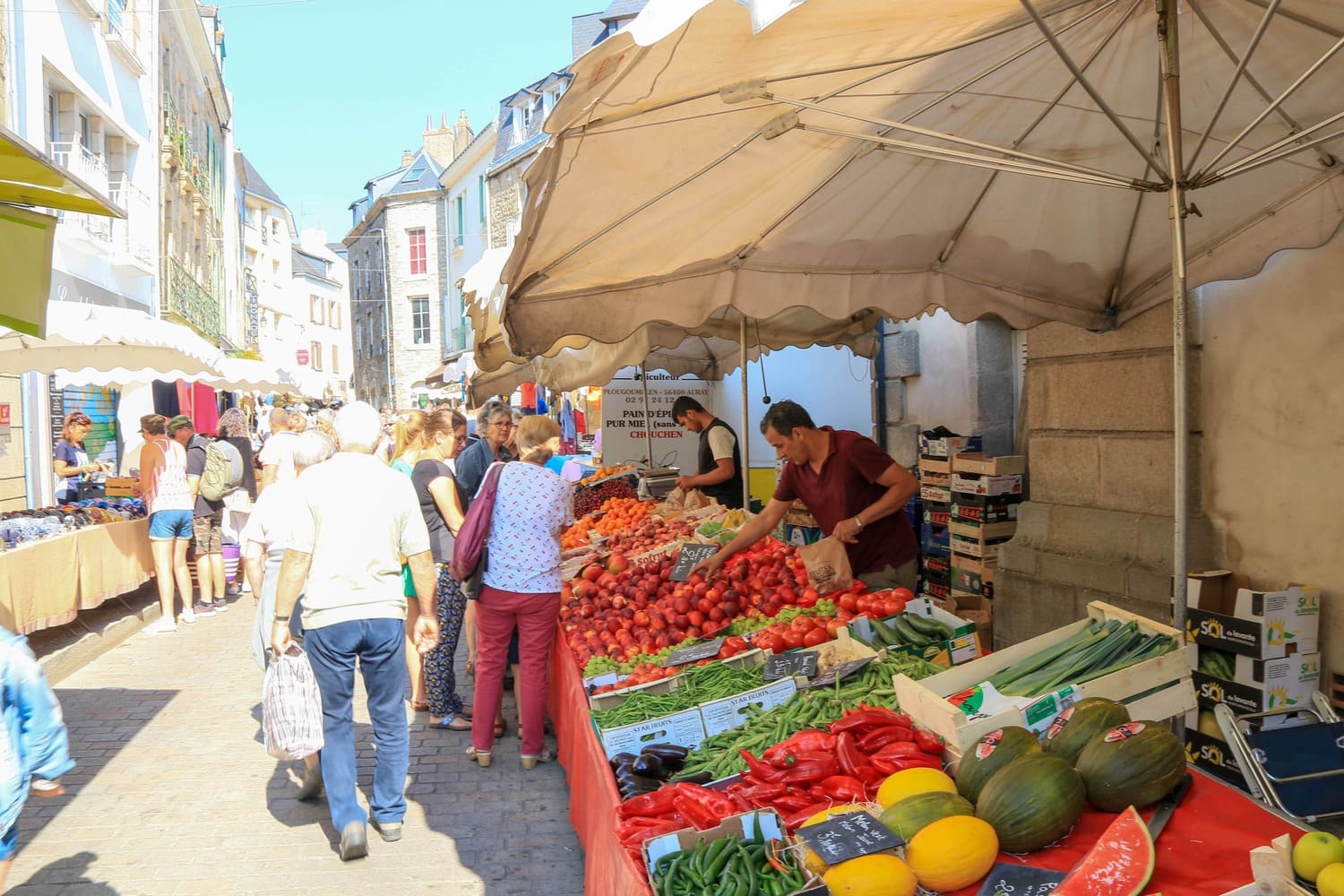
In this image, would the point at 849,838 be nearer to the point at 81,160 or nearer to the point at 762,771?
the point at 762,771

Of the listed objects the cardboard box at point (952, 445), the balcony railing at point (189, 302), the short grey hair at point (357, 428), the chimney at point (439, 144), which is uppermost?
the chimney at point (439, 144)

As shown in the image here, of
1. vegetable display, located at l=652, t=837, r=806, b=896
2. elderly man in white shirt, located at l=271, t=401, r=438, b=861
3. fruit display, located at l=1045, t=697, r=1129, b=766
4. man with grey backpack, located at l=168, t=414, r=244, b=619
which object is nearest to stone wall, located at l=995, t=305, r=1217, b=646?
fruit display, located at l=1045, t=697, r=1129, b=766

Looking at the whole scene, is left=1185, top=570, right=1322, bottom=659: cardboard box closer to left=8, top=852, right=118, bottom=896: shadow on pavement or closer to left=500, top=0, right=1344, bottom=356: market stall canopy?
left=500, top=0, right=1344, bottom=356: market stall canopy

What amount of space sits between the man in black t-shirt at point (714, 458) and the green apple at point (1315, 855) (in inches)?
290

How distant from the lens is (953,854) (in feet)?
7.75

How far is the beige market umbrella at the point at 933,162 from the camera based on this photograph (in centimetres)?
297

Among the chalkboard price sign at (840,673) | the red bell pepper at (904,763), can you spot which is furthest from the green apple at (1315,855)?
the chalkboard price sign at (840,673)

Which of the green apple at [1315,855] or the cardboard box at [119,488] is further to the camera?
the cardboard box at [119,488]

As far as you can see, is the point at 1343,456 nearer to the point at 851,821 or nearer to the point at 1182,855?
the point at 1182,855

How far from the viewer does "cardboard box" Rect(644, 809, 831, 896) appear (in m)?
2.68

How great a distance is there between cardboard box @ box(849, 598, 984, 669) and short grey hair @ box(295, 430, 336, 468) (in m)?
2.93

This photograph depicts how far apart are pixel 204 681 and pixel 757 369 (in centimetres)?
867

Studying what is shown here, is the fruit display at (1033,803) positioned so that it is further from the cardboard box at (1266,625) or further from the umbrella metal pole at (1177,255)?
the cardboard box at (1266,625)

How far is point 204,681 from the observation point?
25.6 ft
